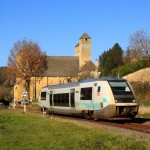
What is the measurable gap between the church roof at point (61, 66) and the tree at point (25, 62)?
112 feet

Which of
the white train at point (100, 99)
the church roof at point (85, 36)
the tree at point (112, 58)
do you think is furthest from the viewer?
the church roof at point (85, 36)

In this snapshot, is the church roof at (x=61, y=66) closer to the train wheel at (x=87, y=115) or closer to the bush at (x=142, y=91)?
the bush at (x=142, y=91)

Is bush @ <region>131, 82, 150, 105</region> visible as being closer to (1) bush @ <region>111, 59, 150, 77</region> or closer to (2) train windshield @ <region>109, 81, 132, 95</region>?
(1) bush @ <region>111, 59, 150, 77</region>

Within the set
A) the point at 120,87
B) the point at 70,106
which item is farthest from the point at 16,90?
the point at 120,87

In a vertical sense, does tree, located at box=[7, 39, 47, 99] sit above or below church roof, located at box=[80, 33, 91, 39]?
below

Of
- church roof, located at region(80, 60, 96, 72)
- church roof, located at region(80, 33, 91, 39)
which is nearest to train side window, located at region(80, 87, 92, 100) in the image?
church roof, located at region(80, 60, 96, 72)

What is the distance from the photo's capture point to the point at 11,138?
15.4 metres

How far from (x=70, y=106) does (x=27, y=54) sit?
171 ft

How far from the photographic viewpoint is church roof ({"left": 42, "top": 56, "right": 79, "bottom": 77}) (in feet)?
404

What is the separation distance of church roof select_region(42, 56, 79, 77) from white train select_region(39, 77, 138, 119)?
87.2 meters

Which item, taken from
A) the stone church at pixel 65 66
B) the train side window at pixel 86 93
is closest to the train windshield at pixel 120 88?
the train side window at pixel 86 93

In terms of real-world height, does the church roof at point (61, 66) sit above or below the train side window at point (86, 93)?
above

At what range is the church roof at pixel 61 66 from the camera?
404 ft

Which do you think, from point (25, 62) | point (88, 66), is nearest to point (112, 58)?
point (25, 62)
